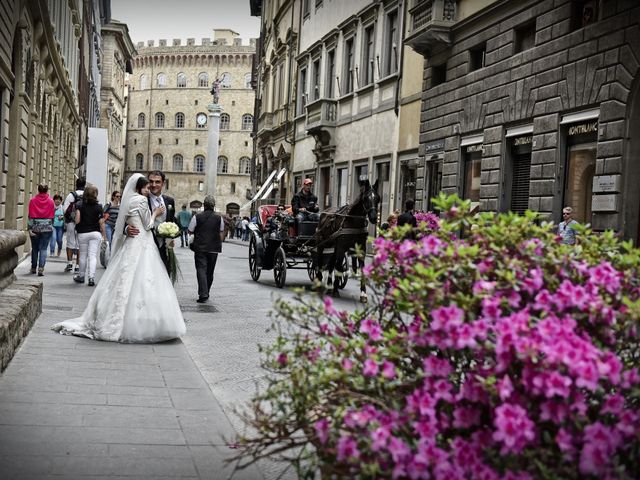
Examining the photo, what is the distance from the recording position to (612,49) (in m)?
14.4

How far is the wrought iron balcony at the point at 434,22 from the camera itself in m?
21.5

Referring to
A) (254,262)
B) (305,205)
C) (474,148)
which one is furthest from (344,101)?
(305,205)

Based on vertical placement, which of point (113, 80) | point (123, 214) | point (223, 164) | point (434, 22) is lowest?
point (123, 214)

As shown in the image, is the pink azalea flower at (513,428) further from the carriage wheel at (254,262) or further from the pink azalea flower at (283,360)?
the carriage wheel at (254,262)

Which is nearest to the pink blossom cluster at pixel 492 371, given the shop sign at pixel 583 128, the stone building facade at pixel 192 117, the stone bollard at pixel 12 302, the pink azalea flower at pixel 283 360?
the pink azalea flower at pixel 283 360

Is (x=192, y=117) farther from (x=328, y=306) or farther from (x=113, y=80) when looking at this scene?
(x=328, y=306)

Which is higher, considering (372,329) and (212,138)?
(212,138)

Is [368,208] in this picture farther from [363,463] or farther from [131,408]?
[363,463]

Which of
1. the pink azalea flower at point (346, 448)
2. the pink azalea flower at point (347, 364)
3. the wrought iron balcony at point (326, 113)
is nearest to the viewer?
the pink azalea flower at point (346, 448)

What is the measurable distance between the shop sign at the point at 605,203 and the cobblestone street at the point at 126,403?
21.0 ft

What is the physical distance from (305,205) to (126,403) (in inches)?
455

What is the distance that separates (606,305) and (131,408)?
374 centimetres

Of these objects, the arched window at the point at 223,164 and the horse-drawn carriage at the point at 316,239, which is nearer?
the horse-drawn carriage at the point at 316,239

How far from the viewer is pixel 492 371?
3.04m
